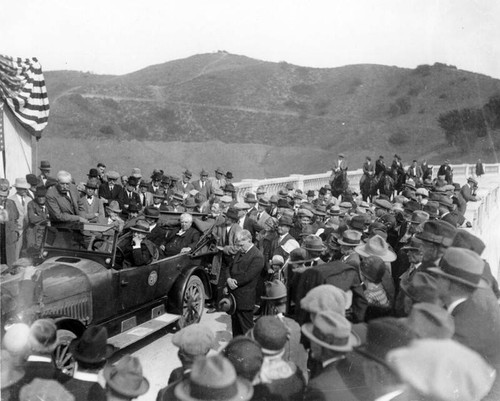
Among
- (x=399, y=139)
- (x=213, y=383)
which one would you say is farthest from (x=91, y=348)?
(x=399, y=139)

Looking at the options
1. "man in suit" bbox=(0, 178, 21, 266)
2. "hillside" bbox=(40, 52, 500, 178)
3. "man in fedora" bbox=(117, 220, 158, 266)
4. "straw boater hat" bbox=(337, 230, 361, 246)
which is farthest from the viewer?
"hillside" bbox=(40, 52, 500, 178)

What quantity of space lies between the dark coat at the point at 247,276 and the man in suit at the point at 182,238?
197 centimetres

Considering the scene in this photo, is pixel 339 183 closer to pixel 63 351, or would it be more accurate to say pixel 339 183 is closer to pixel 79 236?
pixel 79 236

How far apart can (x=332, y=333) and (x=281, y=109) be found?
251 feet

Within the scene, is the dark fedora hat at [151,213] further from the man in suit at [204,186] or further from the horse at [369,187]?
the horse at [369,187]

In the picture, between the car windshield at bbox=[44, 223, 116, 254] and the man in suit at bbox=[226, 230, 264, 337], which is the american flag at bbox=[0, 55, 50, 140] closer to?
the car windshield at bbox=[44, 223, 116, 254]

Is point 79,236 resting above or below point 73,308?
above

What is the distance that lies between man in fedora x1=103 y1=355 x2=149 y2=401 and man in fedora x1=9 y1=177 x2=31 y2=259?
6873 mm

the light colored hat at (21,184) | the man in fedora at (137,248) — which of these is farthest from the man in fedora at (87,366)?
the light colored hat at (21,184)

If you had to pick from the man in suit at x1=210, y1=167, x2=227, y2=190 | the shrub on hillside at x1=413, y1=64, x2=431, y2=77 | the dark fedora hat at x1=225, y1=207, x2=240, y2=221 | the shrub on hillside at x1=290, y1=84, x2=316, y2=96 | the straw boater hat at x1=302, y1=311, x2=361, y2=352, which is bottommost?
the man in suit at x1=210, y1=167, x2=227, y2=190

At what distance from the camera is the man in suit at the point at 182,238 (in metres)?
8.12

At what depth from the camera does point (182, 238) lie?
827 centimetres

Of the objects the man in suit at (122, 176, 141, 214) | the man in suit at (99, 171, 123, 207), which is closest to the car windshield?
the man in suit at (122, 176, 141, 214)

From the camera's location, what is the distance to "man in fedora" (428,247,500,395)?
11.3ft
